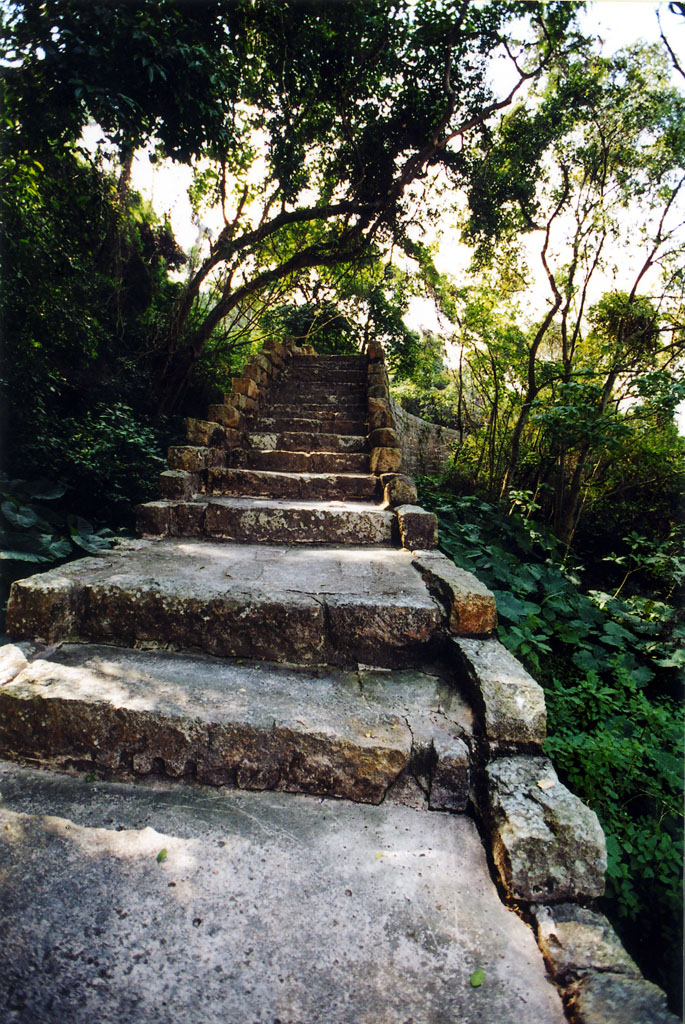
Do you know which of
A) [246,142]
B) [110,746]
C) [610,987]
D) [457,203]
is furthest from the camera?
[457,203]

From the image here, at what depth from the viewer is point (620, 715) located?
241cm

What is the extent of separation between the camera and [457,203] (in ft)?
24.5

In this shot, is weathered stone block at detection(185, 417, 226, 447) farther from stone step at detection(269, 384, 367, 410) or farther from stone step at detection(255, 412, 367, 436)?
stone step at detection(269, 384, 367, 410)

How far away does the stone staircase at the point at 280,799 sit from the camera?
0.97 meters

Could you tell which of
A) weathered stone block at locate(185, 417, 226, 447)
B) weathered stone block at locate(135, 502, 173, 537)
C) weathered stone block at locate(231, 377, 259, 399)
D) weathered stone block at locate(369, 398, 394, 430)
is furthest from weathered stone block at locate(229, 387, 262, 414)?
weathered stone block at locate(135, 502, 173, 537)

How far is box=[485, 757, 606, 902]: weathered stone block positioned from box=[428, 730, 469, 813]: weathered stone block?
0.33ft

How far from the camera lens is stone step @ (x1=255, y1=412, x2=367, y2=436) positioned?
5.20m

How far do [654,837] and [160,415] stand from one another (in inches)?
259

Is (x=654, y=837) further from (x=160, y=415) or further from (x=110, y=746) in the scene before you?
(x=160, y=415)

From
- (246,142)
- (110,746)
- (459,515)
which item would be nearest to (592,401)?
(459,515)

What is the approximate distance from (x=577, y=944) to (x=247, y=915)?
2.59ft

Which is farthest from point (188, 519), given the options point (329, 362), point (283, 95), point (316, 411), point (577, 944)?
point (283, 95)

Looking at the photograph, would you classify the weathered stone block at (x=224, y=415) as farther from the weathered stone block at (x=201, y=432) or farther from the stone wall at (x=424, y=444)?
the stone wall at (x=424, y=444)

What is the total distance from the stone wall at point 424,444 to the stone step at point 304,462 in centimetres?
498
